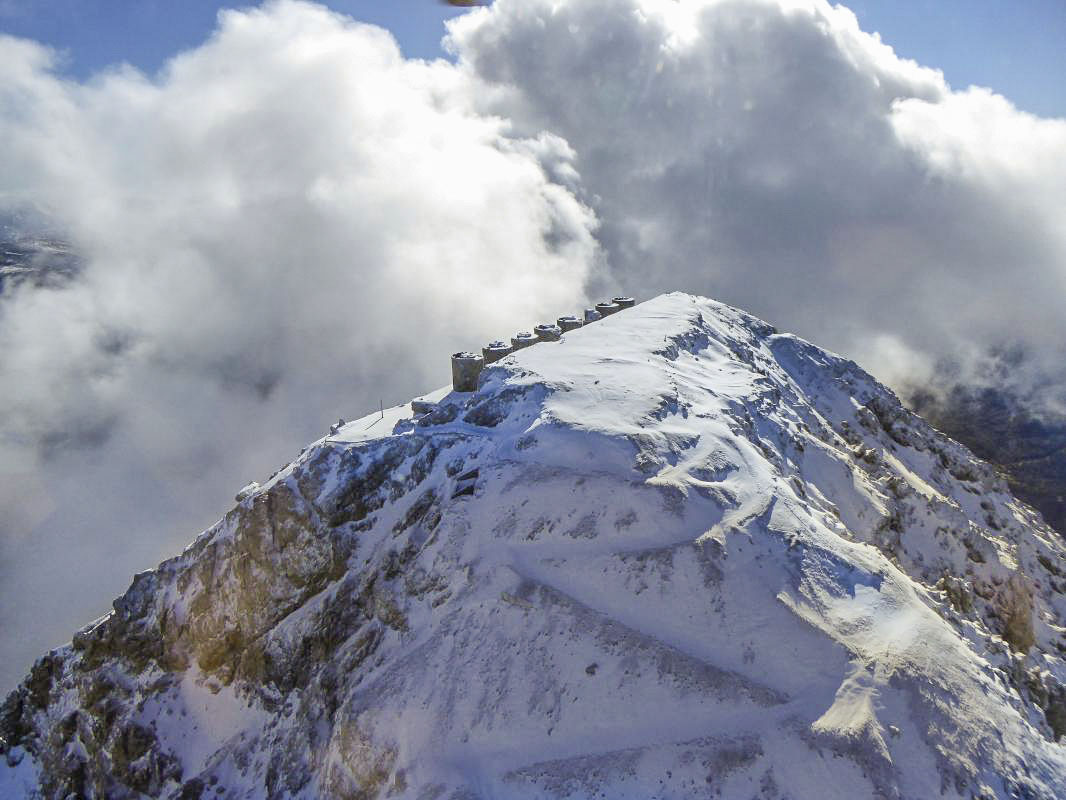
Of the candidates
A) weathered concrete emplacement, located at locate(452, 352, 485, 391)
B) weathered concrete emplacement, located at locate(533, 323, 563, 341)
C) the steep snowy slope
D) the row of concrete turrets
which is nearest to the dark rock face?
the steep snowy slope

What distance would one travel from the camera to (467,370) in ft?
136

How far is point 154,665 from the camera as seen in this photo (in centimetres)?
3603

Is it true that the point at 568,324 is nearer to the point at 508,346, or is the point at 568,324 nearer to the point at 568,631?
the point at 508,346

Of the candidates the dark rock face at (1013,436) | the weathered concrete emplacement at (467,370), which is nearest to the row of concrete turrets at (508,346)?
the weathered concrete emplacement at (467,370)

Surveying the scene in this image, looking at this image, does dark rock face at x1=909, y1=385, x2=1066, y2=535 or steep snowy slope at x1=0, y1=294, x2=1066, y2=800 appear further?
dark rock face at x1=909, y1=385, x2=1066, y2=535

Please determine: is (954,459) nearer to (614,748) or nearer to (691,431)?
(691,431)

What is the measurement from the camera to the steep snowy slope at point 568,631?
856 inches

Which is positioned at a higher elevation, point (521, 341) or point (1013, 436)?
point (1013, 436)

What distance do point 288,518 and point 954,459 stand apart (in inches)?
2384

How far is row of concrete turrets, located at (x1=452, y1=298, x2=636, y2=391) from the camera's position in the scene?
4150 centimetres

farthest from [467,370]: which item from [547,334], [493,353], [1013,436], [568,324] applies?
[1013,436]

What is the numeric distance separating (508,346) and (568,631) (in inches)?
1106

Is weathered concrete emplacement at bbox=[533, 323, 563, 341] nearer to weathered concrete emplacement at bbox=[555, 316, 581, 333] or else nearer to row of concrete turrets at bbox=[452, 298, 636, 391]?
row of concrete turrets at bbox=[452, 298, 636, 391]

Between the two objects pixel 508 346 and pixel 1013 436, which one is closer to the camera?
pixel 508 346
